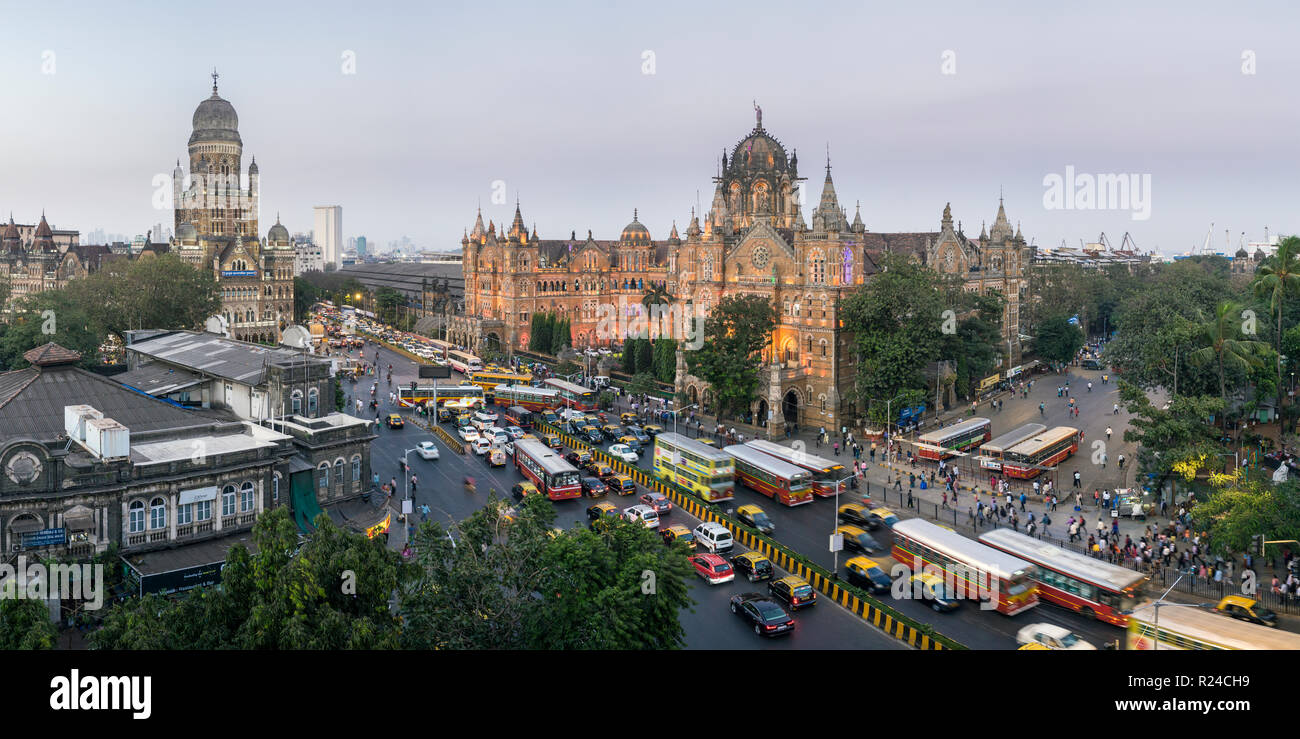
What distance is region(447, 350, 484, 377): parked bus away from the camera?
85.6 metres

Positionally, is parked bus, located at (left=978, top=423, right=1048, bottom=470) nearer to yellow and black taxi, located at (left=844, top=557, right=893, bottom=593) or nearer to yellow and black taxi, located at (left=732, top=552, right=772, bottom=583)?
yellow and black taxi, located at (left=844, top=557, right=893, bottom=593)

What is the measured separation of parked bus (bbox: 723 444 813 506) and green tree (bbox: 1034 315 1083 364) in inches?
2009

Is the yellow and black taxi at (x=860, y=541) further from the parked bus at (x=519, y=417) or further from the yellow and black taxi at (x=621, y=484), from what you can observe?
the parked bus at (x=519, y=417)

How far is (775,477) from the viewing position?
4431cm

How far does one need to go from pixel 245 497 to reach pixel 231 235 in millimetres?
91983

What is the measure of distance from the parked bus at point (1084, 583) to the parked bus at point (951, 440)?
1951 cm

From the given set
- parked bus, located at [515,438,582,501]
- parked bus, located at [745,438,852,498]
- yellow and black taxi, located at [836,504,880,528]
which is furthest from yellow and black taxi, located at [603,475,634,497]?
yellow and black taxi, located at [836,504,880,528]

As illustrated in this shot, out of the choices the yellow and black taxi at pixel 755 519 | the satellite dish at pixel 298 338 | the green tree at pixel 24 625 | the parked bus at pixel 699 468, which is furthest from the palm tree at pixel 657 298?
the green tree at pixel 24 625

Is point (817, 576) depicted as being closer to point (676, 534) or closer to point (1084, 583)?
point (676, 534)

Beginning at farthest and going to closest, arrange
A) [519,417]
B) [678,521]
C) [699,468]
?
[519,417] < [699,468] < [678,521]

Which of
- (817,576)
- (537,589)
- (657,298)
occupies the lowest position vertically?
(817,576)

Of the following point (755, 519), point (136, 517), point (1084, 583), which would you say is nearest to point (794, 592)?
point (755, 519)

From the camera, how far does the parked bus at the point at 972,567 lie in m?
30.7

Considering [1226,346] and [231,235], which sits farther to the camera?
[231,235]
